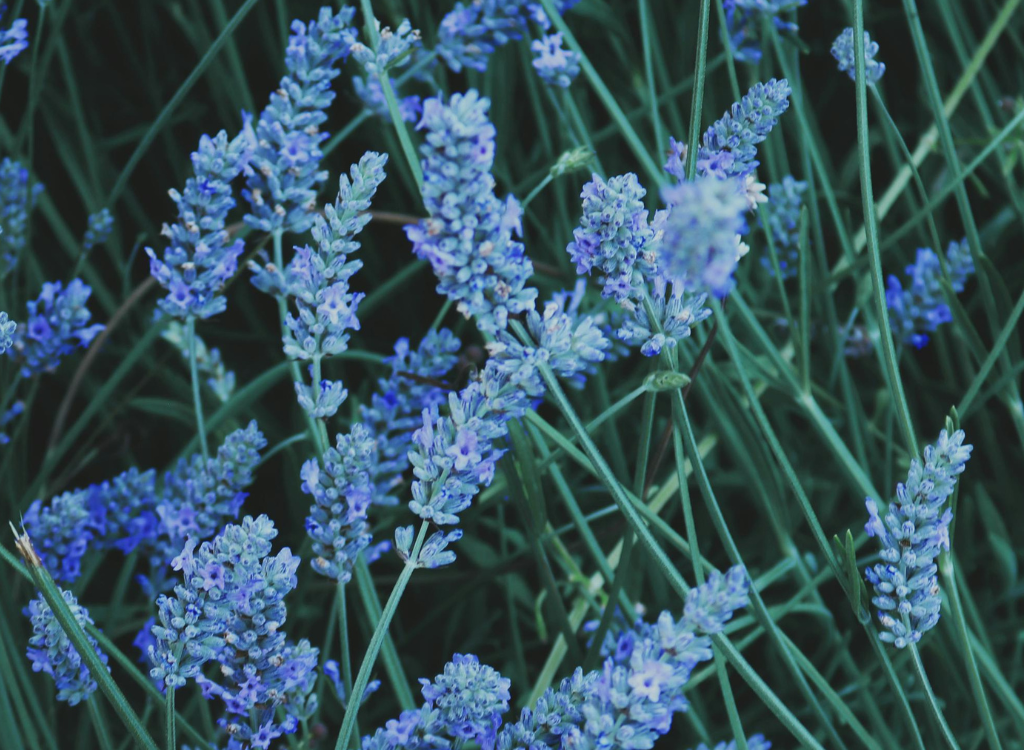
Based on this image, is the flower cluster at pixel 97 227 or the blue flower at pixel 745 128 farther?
the flower cluster at pixel 97 227

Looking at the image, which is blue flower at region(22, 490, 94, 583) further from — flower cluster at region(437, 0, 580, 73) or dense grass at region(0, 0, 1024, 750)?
flower cluster at region(437, 0, 580, 73)

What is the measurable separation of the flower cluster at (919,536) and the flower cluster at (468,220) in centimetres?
22

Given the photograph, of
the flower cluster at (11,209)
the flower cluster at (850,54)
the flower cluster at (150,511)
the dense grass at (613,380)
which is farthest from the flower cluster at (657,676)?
the flower cluster at (11,209)

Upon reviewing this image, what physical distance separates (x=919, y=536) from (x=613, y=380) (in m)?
0.46

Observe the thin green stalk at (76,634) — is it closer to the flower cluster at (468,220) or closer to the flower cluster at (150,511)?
the flower cluster at (150,511)

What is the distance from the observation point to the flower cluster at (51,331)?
0.75 meters

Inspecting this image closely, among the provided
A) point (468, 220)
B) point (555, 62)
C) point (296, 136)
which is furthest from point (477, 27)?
point (468, 220)

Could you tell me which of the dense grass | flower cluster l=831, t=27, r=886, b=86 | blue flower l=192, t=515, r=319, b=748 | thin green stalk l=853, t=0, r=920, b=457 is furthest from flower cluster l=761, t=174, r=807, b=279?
blue flower l=192, t=515, r=319, b=748

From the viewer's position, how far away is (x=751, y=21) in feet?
2.72

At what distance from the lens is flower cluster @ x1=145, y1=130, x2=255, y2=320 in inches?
24.2

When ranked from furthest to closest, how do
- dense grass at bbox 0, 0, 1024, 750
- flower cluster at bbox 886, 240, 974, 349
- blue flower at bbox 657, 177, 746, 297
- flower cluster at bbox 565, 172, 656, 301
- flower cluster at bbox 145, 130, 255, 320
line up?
1. flower cluster at bbox 886, 240, 974, 349
2. dense grass at bbox 0, 0, 1024, 750
3. flower cluster at bbox 145, 130, 255, 320
4. flower cluster at bbox 565, 172, 656, 301
5. blue flower at bbox 657, 177, 746, 297

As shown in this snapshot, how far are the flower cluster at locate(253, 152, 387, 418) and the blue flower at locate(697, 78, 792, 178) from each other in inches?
6.5

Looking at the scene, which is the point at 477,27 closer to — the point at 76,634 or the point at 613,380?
the point at 613,380

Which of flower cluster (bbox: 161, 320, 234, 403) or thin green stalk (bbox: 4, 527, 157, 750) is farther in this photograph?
flower cluster (bbox: 161, 320, 234, 403)
